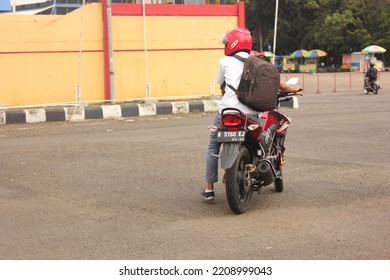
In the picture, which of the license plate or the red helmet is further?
the red helmet

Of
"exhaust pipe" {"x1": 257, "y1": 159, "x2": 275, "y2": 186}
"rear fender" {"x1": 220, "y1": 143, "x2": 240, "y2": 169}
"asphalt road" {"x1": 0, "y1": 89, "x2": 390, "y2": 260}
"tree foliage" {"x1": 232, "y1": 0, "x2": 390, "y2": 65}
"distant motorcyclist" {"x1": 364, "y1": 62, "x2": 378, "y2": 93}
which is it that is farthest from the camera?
"tree foliage" {"x1": 232, "y1": 0, "x2": 390, "y2": 65}

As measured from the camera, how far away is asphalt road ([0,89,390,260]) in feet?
14.3

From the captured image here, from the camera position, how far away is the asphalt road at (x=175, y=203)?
435 cm

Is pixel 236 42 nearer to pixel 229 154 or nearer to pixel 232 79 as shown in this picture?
pixel 232 79

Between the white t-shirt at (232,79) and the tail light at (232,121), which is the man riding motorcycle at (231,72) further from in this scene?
the tail light at (232,121)

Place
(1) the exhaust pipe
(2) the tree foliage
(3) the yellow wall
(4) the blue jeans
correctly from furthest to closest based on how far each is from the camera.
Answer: (2) the tree foliage
(3) the yellow wall
(4) the blue jeans
(1) the exhaust pipe

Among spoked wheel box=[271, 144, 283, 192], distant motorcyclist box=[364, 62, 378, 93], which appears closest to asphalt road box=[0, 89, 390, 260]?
spoked wheel box=[271, 144, 283, 192]

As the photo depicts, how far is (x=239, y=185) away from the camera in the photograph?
5.34 meters

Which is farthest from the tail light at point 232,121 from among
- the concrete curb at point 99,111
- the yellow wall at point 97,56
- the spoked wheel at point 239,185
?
the yellow wall at point 97,56

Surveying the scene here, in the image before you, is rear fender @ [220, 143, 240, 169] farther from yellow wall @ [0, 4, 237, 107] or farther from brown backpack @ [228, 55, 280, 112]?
yellow wall @ [0, 4, 237, 107]

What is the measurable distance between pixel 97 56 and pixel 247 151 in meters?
11.3

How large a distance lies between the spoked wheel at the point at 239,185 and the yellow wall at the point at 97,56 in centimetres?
948

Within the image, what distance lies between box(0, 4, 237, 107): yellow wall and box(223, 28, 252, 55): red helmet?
29.8 ft
